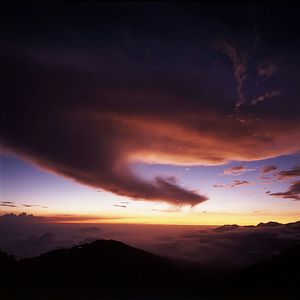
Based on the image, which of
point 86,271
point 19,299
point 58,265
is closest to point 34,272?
point 58,265

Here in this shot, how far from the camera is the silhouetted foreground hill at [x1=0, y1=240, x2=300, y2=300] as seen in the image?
4422 inches

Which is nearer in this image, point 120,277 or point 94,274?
point 94,274

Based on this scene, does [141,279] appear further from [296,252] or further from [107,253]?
[296,252]

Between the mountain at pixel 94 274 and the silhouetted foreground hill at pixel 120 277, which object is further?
the mountain at pixel 94 274

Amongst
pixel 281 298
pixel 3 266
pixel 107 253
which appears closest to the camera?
pixel 281 298

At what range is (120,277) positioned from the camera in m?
161

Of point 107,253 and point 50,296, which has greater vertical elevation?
point 107,253

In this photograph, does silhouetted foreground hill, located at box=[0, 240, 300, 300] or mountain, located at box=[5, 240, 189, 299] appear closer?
silhouetted foreground hill, located at box=[0, 240, 300, 300]

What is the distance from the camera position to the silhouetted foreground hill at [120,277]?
112 metres

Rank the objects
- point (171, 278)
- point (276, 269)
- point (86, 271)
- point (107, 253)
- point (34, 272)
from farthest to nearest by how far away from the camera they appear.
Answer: point (107, 253)
point (171, 278)
point (86, 271)
point (276, 269)
point (34, 272)

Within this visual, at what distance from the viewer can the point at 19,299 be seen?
85.4 meters

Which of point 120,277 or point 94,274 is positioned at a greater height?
point 94,274

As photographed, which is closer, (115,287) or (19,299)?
(19,299)

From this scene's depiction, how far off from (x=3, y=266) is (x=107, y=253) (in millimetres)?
84958
